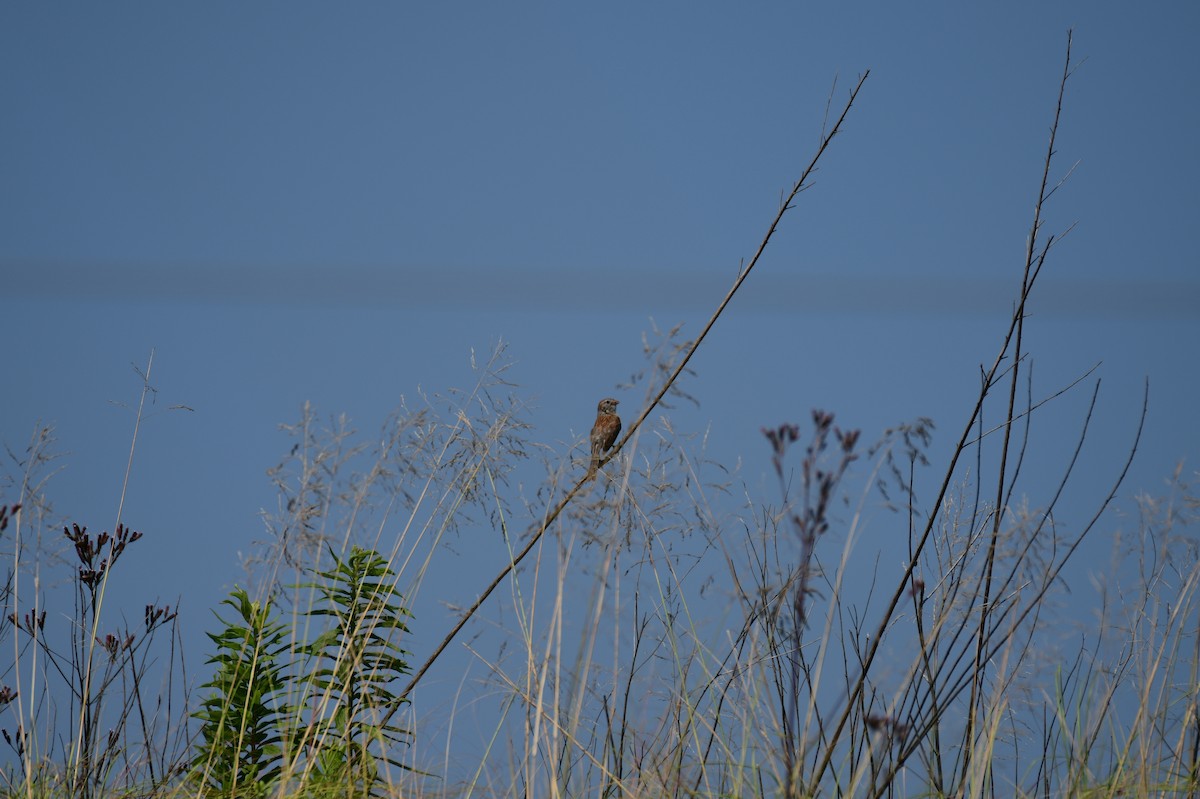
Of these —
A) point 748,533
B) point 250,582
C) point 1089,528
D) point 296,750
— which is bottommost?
point 296,750

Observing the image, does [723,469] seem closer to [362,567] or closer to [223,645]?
[362,567]

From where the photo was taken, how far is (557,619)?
7.54 feet

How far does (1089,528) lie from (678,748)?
1.05m

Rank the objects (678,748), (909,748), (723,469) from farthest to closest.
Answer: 1. (723,469)
2. (678,748)
3. (909,748)

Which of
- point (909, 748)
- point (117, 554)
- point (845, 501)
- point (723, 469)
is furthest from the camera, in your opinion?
point (117, 554)

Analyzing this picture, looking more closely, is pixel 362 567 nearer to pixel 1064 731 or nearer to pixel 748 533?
pixel 748 533

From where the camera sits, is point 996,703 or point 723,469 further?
point 723,469

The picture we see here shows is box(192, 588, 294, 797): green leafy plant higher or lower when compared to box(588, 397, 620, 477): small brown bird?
lower

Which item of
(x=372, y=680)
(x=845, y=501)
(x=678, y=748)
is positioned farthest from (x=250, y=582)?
(x=845, y=501)

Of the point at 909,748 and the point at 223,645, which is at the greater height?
the point at 909,748

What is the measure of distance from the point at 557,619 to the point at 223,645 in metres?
0.84

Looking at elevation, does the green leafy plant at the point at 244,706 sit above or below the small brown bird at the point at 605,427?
below

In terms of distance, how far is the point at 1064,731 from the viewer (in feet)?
8.07

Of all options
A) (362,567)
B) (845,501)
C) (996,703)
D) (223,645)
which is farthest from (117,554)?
(996,703)
